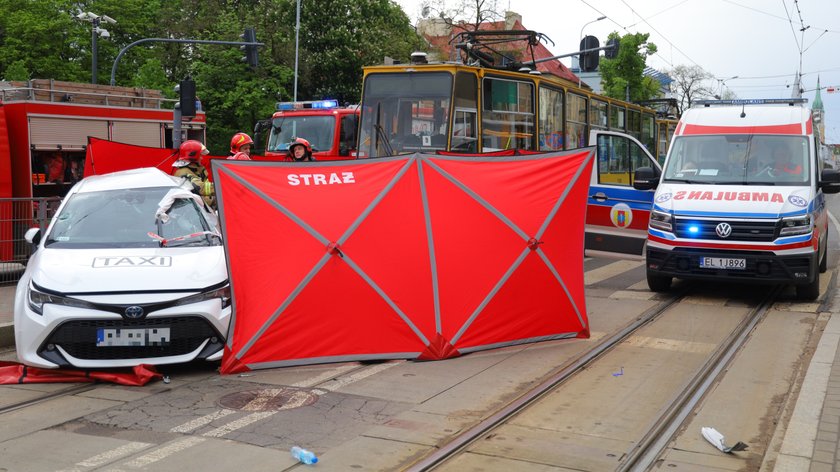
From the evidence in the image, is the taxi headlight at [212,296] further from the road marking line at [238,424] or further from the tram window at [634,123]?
the tram window at [634,123]

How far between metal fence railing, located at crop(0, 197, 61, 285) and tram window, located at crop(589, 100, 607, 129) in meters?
11.5

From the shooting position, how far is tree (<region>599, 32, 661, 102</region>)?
48.3 metres

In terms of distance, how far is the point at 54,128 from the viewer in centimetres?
1559

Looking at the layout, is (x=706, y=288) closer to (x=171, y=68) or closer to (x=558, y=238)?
(x=558, y=238)

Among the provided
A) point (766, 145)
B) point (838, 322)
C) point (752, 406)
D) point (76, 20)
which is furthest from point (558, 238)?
point (76, 20)

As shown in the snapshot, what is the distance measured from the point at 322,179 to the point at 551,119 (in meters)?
9.39

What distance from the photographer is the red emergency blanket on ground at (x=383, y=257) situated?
7.96m

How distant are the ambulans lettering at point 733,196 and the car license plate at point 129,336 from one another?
7208 millimetres

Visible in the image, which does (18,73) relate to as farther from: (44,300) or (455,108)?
(44,300)

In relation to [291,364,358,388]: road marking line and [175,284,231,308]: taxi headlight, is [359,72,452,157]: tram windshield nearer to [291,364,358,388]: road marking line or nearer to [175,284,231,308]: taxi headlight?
[291,364,358,388]: road marking line

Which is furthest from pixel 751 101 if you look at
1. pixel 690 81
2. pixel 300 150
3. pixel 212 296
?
pixel 690 81

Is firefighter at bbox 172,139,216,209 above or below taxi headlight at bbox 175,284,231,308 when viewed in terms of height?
above

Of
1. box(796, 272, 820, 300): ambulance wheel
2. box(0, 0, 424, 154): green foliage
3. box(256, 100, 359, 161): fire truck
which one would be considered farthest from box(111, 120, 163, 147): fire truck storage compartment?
box(0, 0, 424, 154): green foliage

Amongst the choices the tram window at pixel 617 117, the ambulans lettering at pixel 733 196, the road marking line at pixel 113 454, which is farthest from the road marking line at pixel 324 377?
the tram window at pixel 617 117
